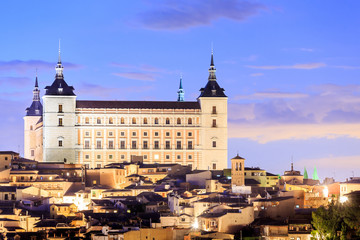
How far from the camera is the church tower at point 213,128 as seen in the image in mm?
130500

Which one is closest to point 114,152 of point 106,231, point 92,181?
point 92,181

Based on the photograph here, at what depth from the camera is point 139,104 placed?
440ft

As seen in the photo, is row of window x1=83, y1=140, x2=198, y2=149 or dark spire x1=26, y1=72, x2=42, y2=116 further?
dark spire x1=26, y1=72, x2=42, y2=116

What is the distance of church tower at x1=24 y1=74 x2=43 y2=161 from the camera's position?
467ft

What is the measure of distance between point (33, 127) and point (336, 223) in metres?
79.4

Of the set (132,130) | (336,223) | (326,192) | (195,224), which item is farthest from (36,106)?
(336,223)

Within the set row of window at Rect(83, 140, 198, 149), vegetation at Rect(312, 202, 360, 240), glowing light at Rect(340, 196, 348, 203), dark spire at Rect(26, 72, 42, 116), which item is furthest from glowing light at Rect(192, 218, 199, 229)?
dark spire at Rect(26, 72, 42, 116)

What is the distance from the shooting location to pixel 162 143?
433ft

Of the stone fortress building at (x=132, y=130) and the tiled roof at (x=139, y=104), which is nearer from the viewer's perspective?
the stone fortress building at (x=132, y=130)

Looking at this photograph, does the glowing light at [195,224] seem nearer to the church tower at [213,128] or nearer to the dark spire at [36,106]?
the church tower at [213,128]

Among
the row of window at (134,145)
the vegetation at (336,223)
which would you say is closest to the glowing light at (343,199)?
the vegetation at (336,223)

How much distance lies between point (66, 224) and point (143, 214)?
7.04m

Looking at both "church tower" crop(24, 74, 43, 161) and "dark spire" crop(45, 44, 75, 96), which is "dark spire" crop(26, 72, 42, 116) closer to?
"church tower" crop(24, 74, 43, 161)

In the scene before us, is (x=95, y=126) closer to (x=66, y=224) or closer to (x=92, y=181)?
(x=92, y=181)
